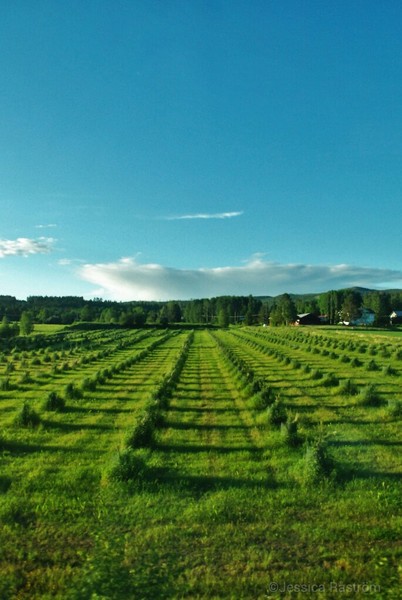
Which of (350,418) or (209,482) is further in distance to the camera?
(350,418)

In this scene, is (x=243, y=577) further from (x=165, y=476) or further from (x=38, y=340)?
(x=38, y=340)

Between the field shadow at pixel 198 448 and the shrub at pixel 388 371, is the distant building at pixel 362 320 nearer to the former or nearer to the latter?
the shrub at pixel 388 371

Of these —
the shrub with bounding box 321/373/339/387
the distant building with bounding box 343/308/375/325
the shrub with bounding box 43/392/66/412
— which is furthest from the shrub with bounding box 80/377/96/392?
the distant building with bounding box 343/308/375/325

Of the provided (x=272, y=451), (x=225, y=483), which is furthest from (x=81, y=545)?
(x=272, y=451)

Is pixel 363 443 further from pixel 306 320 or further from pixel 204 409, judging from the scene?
pixel 306 320

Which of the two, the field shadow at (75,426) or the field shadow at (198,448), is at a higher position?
the field shadow at (198,448)

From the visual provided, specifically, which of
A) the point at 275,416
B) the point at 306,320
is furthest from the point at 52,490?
the point at 306,320

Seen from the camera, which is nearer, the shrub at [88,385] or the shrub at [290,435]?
the shrub at [290,435]

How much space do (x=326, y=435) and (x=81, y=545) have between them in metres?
9.13

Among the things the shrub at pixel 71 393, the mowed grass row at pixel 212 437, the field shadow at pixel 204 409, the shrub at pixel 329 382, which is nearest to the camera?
the mowed grass row at pixel 212 437

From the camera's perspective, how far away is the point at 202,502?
8.38 meters

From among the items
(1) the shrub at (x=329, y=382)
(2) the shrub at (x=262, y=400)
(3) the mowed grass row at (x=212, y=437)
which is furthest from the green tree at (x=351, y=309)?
(2) the shrub at (x=262, y=400)

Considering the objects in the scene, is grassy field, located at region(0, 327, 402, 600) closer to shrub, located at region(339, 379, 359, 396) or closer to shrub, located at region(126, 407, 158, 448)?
shrub, located at region(126, 407, 158, 448)

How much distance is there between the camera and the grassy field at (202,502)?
19.6ft
